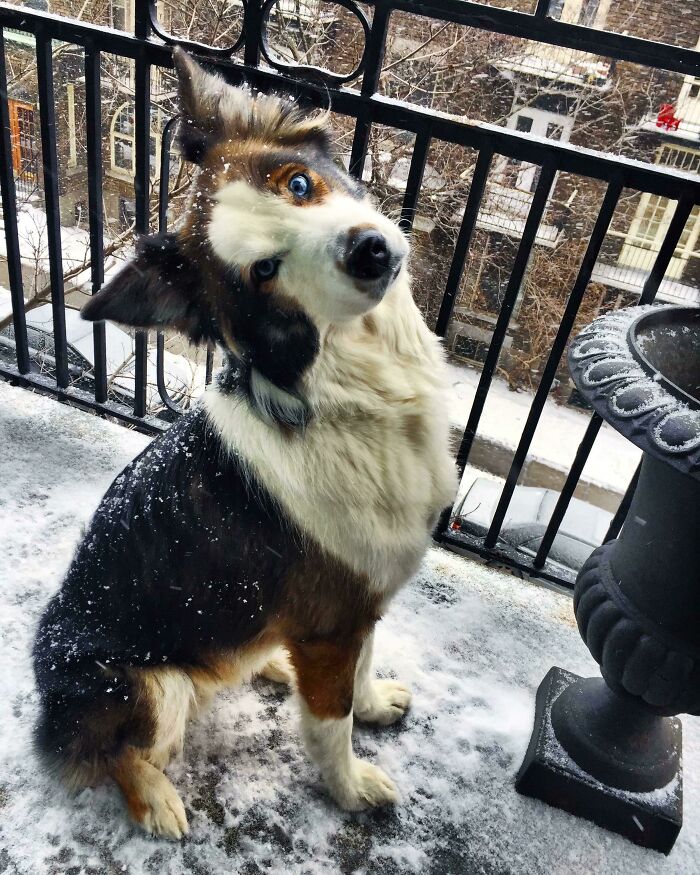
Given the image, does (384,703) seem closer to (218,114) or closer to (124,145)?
(218,114)

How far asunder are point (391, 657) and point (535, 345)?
7.84 metres

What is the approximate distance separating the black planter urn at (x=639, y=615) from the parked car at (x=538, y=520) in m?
4.84

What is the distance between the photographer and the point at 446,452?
→ 161 cm

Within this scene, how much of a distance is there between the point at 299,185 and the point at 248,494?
0.66m

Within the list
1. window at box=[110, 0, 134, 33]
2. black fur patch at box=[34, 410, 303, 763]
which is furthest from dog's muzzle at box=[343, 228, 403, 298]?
window at box=[110, 0, 134, 33]

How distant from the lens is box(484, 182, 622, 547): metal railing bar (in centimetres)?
179

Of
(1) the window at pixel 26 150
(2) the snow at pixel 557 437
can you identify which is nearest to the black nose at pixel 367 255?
(1) the window at pixel 26 150

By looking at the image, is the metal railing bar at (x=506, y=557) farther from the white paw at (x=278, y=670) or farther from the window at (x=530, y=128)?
the window at (x=530, y=128)

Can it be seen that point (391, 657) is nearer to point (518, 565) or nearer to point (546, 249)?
point (518, 565)

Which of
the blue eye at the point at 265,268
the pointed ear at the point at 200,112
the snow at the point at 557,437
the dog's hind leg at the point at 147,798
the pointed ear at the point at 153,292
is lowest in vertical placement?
the snow at the point at 557,437

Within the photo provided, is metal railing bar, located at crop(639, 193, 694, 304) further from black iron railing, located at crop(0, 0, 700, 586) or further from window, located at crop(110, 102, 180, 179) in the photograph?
window, located at crop(110, 102, 180, 179)

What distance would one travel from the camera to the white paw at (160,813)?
1.52 m

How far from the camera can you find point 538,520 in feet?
23.6

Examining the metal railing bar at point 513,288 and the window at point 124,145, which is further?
the window at point 124,145
